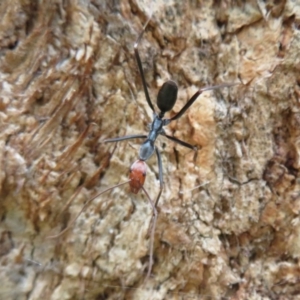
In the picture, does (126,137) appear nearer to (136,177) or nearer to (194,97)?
(136,177)

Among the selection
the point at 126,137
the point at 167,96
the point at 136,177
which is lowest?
the point at 136,177

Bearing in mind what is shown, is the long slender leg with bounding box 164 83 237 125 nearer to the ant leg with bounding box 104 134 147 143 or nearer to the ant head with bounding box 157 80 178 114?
the ant head with bounding box 157 80 178 114

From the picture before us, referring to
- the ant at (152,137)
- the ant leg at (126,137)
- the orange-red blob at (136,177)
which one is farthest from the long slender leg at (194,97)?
the orange-red blob at (136,177)

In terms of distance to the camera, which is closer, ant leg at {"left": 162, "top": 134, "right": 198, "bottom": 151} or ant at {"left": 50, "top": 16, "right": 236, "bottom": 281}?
ant at {"left": 50, "top": 16, "right": 236, "bottom": 281}

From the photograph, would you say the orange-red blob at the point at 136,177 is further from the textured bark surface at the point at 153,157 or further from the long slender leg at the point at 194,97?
the long slender leg at the point at 194,97

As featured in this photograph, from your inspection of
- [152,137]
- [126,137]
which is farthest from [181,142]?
[126,137]

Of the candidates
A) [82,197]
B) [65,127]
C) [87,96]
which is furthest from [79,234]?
[87,96]

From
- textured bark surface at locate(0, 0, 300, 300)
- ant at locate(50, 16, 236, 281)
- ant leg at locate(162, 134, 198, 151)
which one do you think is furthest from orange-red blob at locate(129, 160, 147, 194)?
ant leg at locate(162, 134, 198, 151)
